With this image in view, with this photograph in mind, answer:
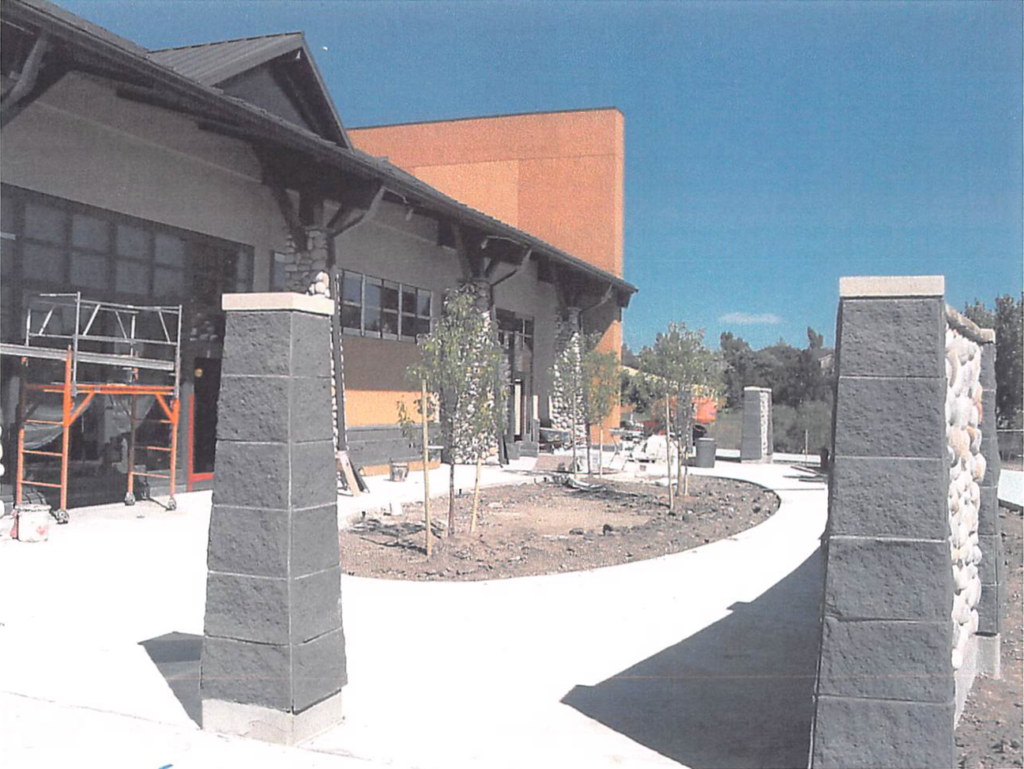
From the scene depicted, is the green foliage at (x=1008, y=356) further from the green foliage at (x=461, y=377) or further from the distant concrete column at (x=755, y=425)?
the green foliage at (x=461, y=377)

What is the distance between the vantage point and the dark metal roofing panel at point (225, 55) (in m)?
13.3

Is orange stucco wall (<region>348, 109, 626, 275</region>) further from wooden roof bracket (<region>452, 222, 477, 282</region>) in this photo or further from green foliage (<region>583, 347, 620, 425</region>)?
green foliage (<region>583, 347, 620, 425</region>)

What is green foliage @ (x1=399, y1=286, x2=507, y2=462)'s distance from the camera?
9578mm

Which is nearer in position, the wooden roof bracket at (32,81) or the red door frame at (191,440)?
the wooden roof bracket at (32,81)

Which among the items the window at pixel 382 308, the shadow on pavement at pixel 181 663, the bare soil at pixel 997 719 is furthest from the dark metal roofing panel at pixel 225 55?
the bare soil at pixel 997 719

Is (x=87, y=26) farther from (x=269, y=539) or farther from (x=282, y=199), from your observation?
(x=269, y=539)

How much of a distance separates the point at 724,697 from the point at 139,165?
34.6 ft

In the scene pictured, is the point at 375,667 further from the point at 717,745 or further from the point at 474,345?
Answer: the point at 474,345

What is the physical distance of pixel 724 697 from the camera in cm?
483

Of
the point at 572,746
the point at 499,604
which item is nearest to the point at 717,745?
the point at 572,746

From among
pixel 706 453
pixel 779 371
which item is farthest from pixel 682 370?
pixel 779 371

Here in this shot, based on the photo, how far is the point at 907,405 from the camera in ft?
10.6

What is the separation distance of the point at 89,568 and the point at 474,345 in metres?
4.39

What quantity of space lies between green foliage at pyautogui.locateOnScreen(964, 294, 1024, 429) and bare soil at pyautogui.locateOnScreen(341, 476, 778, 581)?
1558cm
